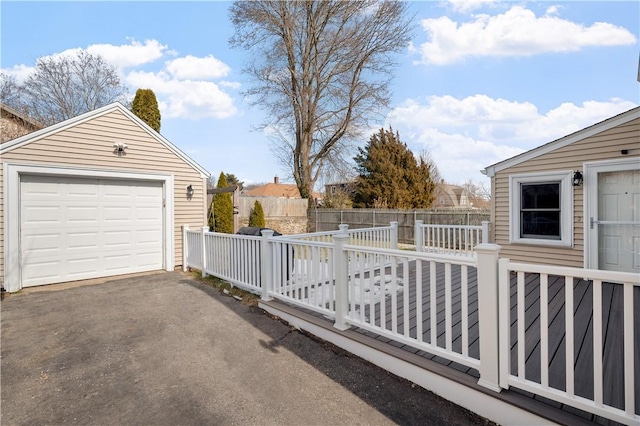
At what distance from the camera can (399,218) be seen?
12.0 m

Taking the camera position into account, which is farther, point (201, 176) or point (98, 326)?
point (201, 176)

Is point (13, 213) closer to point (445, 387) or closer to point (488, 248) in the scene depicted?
point (445, 387)

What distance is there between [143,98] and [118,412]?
9904mm

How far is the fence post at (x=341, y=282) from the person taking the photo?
10.3 ft

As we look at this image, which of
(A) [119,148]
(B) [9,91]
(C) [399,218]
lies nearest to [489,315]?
(A) [119,148]

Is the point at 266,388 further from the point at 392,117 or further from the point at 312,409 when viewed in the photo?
the point at 392,117

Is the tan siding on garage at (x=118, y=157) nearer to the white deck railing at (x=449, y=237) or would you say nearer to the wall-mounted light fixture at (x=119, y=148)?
the wall-mounted light fixture at (x=119, y=148)

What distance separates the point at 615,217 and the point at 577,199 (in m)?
0.55

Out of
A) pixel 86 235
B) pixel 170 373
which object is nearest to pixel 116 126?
pixel 86 235

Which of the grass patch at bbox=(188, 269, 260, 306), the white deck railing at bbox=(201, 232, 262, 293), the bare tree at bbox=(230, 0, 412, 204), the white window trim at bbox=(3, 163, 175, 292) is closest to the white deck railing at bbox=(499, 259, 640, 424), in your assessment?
the white deck railing at bbox=(201, 232, 262, 293)

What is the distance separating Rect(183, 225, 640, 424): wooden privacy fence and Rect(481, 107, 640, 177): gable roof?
90.6 inches

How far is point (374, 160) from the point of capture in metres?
15.9

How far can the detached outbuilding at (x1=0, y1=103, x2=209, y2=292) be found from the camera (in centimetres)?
523

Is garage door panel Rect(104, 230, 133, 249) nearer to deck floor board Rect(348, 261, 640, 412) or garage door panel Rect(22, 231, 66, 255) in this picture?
garage door panel Rect(22, 231, 66, 255)
